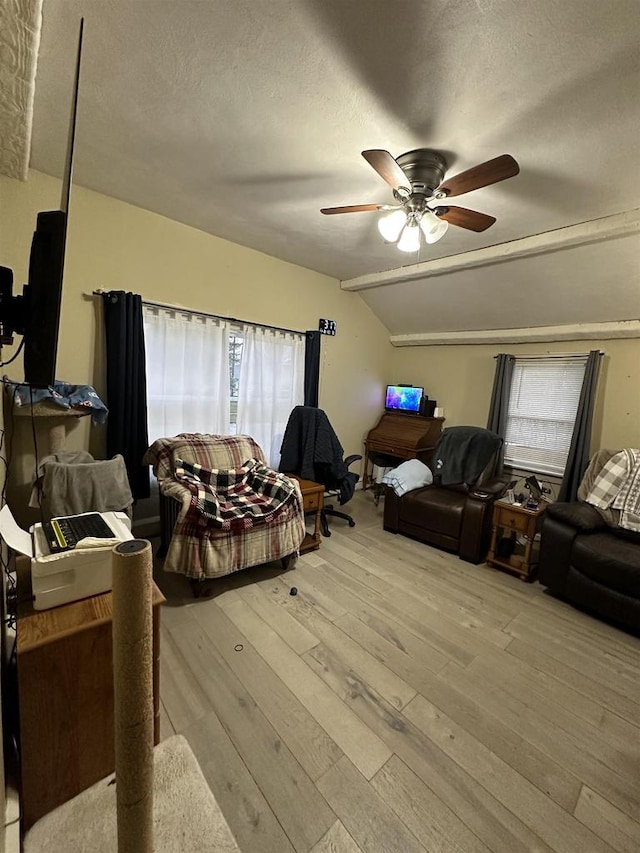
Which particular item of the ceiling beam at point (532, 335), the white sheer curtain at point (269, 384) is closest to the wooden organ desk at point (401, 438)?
the ceiling beam at point (532, 335)

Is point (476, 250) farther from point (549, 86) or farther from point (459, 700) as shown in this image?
point (459, 700)

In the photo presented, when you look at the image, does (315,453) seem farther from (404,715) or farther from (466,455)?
(404,715)

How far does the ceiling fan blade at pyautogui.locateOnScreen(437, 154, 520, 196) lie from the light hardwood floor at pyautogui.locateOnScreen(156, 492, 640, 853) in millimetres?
2288

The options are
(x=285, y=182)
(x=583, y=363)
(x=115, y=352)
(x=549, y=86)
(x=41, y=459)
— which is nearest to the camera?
(x=549, y=86)

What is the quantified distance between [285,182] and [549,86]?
4.46ft

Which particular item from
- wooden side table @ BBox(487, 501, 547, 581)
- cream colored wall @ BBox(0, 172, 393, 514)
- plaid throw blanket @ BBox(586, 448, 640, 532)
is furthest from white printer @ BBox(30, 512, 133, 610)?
plaid throw blanket @ BBox(586, 448, 640, 532)

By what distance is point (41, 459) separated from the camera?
2334mm

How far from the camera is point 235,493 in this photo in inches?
102

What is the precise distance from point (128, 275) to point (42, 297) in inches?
84.1

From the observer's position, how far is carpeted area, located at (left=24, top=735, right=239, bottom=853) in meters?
0.92

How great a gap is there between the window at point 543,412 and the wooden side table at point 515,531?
1.03m

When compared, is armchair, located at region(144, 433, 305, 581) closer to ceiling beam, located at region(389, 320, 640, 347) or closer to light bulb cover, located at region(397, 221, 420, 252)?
light bulb cover, located at region(397, 221, 420, 252)

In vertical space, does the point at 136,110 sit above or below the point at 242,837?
above

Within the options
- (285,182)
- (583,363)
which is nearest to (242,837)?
(285,182)
